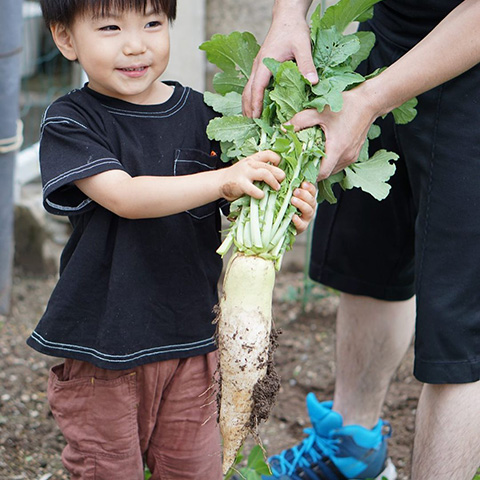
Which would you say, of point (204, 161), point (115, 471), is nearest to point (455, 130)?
point (204, 161)

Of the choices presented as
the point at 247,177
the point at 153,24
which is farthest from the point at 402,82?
the point at 153,24

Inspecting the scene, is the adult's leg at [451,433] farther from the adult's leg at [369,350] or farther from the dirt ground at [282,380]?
the dirt ground at [282,380]

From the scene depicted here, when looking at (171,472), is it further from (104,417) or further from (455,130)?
(455,130)

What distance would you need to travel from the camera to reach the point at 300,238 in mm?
4797

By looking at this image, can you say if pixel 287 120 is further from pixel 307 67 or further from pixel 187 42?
pixel 187 42

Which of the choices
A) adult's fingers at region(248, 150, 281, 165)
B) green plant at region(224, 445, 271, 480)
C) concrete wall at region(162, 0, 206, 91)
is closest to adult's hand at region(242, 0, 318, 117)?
adult's fingers at region(248, 150, 281, 165)

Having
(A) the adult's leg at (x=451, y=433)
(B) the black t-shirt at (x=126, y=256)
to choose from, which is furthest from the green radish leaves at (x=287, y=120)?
(A) the adult's leg at (x=451, y=433)

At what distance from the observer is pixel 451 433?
2.27 m

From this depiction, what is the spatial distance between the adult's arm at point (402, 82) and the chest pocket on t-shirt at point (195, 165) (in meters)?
0.26

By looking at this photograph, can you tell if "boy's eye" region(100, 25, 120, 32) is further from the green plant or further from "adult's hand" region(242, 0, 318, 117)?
the green plant

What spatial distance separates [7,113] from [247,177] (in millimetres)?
2170

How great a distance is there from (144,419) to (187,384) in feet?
0.50

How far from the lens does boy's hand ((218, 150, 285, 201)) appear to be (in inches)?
77.6

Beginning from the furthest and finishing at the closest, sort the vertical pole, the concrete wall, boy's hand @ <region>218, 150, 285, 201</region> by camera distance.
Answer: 1. the concrete wall
2. the vertical pole
3. boy's hand @ <region>218, 150, 285, 201</region>
